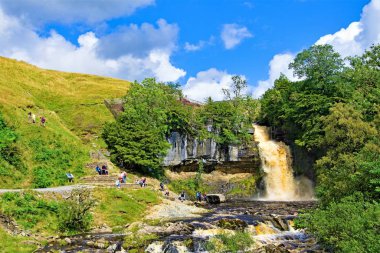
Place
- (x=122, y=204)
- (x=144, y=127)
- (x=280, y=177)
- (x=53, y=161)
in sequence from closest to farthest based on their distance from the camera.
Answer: (x=122, y=204) < (x=53, y=161) < (x=144, y=127) < (x=280, y=177)

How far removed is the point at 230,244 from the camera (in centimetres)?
2309

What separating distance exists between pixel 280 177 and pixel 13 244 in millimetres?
43815

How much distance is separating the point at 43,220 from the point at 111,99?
4626cm

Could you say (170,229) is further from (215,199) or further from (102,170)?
(215,199)

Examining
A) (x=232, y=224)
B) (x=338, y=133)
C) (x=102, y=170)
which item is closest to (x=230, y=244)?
(x=232, y=224)

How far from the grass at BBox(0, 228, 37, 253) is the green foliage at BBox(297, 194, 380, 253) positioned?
57.1ft

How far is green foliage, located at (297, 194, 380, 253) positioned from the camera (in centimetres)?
1680

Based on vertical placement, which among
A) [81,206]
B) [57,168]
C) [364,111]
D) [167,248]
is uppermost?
[364,111]

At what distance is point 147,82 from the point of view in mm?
66250

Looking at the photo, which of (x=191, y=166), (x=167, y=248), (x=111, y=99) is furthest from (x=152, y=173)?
(x=167, y=248)

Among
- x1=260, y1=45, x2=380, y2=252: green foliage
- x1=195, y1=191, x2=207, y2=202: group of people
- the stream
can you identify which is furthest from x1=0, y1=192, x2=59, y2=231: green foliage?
x1=195, y1=191, x2=207, y2=202: group of people

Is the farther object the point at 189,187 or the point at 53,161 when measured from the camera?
the point at 189,187

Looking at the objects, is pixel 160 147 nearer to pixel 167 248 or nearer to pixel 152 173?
pixel 152 173

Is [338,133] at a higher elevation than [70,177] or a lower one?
higher
